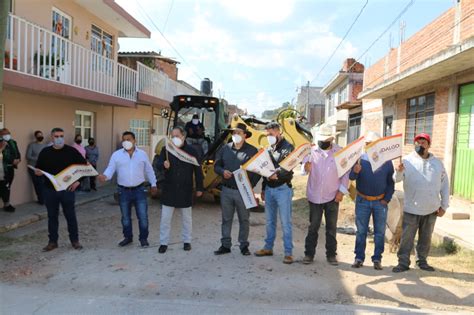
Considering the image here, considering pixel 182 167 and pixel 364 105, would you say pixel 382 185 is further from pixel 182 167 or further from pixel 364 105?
pixel 364 105

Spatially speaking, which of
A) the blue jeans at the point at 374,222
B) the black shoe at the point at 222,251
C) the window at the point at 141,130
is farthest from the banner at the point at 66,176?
the window at the point at 141,130

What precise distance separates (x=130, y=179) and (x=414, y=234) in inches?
164

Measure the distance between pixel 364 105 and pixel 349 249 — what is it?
15.4 metres

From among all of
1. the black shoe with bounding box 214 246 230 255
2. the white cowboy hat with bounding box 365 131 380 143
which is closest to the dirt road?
the black shoe with bounding box 214 246 230 255

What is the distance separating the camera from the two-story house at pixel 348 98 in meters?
24.2

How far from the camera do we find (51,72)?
9875 mm

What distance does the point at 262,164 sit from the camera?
222 inches

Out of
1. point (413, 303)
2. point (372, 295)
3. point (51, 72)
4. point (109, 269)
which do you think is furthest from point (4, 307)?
point (51, 72)

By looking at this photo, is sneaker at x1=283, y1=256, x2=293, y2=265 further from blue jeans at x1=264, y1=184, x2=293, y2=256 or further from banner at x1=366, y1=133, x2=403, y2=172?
banner at x1=366, y1=133, x2=403, y2=172

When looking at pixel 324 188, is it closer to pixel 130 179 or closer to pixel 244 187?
pixel 244 187

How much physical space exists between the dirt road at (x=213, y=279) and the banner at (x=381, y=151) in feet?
4.76

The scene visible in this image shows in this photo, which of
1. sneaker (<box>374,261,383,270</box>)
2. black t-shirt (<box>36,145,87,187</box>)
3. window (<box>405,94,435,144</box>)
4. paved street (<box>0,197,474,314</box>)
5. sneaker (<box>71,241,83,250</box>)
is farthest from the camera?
window (<box>405,94,435,144</box>)

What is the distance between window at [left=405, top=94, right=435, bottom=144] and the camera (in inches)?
478

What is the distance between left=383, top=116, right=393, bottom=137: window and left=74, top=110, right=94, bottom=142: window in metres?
11.4
